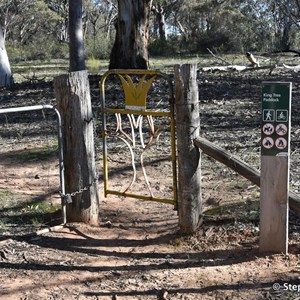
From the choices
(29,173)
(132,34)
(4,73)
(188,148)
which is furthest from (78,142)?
(4,73)

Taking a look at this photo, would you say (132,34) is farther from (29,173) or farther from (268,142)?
(268,142)

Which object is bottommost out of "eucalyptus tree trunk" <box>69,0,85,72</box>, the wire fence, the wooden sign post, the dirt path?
the dirt path

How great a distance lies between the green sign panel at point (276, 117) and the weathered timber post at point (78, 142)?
1828 millimetres

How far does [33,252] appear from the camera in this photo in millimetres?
5086

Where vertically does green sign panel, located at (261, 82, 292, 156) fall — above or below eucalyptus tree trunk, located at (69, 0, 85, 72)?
below

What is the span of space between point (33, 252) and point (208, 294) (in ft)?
5.43

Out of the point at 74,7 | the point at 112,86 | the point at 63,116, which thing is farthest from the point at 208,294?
the point at 74,7

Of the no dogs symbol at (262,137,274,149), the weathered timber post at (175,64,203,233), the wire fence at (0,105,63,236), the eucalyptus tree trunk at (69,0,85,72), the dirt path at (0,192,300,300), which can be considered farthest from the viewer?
the eucalyptus tree trunk at (69,0,85,72)

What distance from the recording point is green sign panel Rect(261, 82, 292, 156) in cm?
442

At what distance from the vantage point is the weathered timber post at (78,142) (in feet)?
18.2

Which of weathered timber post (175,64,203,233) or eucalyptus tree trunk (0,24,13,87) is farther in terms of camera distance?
eucalyptus tree trunk (0,24,13,87)

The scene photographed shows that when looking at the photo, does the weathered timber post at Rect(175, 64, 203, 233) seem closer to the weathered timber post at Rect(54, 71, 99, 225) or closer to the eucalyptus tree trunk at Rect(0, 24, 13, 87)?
the weathered timber post at Rect(54, 71, 99, 225)

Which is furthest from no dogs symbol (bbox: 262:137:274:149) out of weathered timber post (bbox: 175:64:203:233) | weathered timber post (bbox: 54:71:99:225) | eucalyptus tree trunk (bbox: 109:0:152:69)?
eucalyptus tree trunk (bbox: 109:0:152:69)

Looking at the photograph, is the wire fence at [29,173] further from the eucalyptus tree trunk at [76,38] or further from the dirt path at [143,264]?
the eucalyptus tree trunk at [76,38]
